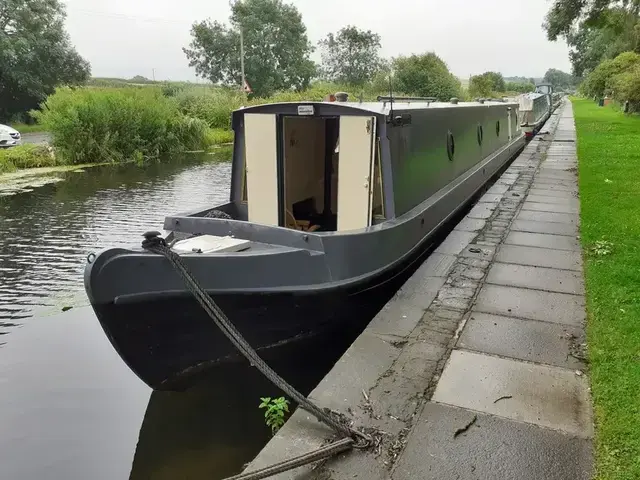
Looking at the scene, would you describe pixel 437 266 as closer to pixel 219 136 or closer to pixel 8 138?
pixel 8 138

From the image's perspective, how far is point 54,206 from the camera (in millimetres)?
10562

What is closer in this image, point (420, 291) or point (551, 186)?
point (420, 291)

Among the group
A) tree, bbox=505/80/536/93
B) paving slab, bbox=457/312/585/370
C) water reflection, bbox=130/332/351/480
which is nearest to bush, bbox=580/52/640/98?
paving slab, bbox=457/312/585/370

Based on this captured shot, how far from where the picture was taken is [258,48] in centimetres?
3750

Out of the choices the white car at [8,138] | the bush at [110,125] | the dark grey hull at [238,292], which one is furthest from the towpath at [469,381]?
the white car at [8,138]

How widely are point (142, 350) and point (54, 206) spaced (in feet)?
26.1

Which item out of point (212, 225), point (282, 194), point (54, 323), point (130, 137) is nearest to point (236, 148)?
point (282, 194)

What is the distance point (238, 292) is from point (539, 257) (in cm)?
350

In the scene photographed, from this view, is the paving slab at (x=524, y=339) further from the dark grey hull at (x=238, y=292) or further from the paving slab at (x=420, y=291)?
→ the dark grey hull at (x=238, y=292)

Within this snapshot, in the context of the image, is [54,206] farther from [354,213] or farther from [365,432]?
[365,432]

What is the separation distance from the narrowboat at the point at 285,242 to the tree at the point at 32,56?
967 inches

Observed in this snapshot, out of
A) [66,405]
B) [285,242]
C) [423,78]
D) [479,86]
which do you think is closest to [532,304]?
[285,242]

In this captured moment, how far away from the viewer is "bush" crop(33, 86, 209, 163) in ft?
51.7

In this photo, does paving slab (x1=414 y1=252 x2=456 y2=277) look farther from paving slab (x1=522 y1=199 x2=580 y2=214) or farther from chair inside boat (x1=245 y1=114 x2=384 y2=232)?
paving slab (x1=522 y1=199 x2=580 y2=214)
